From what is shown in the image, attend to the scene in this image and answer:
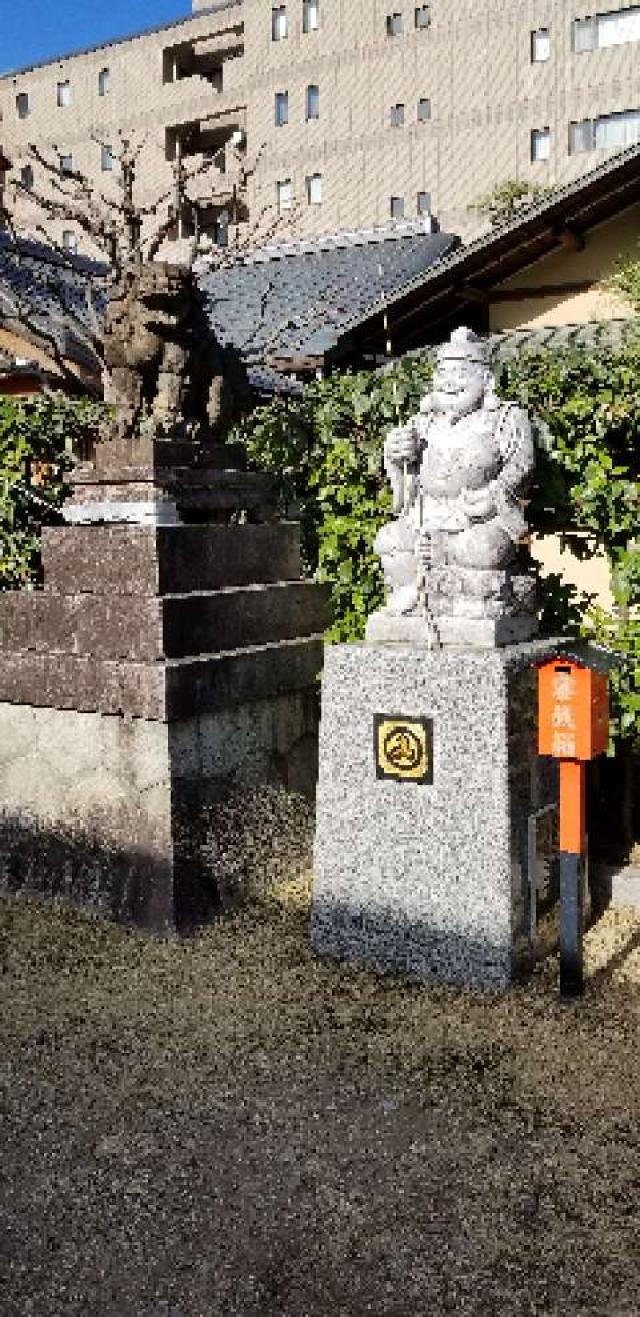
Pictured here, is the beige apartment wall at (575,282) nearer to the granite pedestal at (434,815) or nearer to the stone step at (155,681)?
the stone step at (155,681)

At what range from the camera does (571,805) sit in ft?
16.3

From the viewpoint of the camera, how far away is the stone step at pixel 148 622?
5.98 meters

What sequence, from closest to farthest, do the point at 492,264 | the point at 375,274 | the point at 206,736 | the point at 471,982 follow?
the point at 471,982
the point at 206,736
the point at 492,264
the point at 375,274

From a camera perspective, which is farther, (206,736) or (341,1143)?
(206,736)

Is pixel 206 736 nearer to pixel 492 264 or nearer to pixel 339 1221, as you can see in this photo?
pixel 339 1221

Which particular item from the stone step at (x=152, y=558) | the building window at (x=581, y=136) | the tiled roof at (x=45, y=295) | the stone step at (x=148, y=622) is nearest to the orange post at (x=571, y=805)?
the stone step at (x=148, y=622)

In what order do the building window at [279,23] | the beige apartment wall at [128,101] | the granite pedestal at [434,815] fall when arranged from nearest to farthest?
1. the granite pedestal at [434,815]
2. the building window at [279,23]
3. the beige apartment wall at [128,101]

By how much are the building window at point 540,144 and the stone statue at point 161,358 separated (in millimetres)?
30036

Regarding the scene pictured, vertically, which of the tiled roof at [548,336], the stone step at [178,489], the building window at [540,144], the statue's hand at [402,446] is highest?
the building window at [540,144]

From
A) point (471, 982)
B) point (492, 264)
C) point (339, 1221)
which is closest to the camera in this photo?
point (339, 1221)

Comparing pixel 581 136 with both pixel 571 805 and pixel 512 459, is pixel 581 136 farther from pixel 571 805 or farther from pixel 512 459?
pixel 571 805

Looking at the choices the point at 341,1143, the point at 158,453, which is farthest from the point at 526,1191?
the point at 158,453

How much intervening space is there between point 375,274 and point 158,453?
1240 centimetres

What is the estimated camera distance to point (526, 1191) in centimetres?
355
